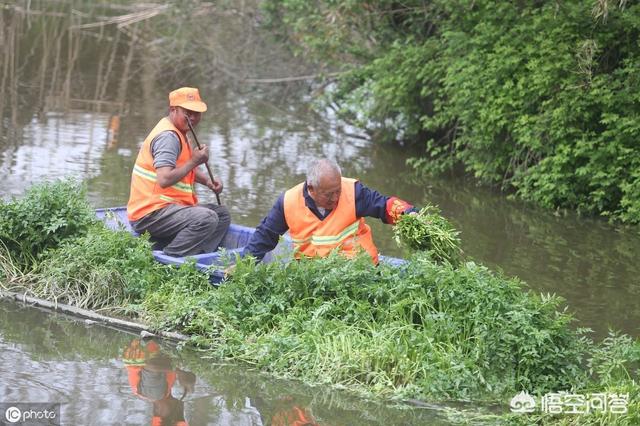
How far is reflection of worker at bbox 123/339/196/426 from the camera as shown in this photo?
725 centimetres

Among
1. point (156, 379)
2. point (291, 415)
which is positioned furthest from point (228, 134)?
point (291, 415)

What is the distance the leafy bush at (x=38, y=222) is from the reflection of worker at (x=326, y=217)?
1.91 metres

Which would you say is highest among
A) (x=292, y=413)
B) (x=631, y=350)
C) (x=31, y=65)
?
(x=631, y=350)

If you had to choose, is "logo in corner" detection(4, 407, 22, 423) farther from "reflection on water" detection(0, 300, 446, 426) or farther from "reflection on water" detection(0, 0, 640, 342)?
"reflection on water" detection(0, 0, 640, 342)

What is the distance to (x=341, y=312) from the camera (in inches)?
334

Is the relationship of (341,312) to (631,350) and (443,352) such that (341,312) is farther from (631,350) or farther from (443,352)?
(631,350)

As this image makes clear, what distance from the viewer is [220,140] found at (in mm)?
19031

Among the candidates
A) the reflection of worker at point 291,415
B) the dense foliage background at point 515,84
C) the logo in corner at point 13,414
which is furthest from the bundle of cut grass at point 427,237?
the dense foliage background at point 515,84

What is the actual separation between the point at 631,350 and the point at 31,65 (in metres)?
20.2

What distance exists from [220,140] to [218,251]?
918 centimetres

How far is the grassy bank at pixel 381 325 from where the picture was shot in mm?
7742

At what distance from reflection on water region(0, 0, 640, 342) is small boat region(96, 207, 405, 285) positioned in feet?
7.61

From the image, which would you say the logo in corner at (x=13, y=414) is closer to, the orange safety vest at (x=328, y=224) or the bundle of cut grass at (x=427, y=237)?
the orange safety vest at (x=328, y=224)

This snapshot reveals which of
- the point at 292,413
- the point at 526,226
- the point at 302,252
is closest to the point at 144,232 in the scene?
the point at 302,252
